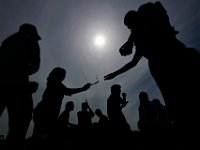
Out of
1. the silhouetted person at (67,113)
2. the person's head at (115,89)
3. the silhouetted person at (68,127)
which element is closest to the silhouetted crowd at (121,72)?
the person's head at (115,89)

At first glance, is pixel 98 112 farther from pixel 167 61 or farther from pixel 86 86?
pixel 167 61

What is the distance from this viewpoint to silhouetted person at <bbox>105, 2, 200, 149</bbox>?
205 cm

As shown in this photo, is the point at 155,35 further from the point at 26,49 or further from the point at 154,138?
the point at 154,138

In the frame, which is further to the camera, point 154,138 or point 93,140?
point 93,140

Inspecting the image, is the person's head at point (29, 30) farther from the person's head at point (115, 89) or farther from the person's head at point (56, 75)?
the person's head at point (115, 89)

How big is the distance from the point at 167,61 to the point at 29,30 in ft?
8.85

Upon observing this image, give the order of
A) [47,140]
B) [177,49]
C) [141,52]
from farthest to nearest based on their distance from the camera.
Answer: [47,140] < [141,52] < [177,49]

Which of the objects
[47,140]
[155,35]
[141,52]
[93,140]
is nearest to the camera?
[155,35]

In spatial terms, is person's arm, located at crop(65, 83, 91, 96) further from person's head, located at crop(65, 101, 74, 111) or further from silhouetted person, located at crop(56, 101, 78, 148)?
person's head, located at crop(65, 101, 74, 111)

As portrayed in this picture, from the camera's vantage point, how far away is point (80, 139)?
20.1ft

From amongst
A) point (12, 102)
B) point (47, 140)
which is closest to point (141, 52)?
point (12, 102)

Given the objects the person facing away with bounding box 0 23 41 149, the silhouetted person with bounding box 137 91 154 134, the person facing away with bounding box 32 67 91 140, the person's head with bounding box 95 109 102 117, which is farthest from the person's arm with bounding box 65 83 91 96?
the person's head with bounding box 95 109 102 117

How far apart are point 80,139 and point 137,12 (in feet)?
15.7

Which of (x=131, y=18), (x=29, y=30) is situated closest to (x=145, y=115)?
(x=131, y=18)
